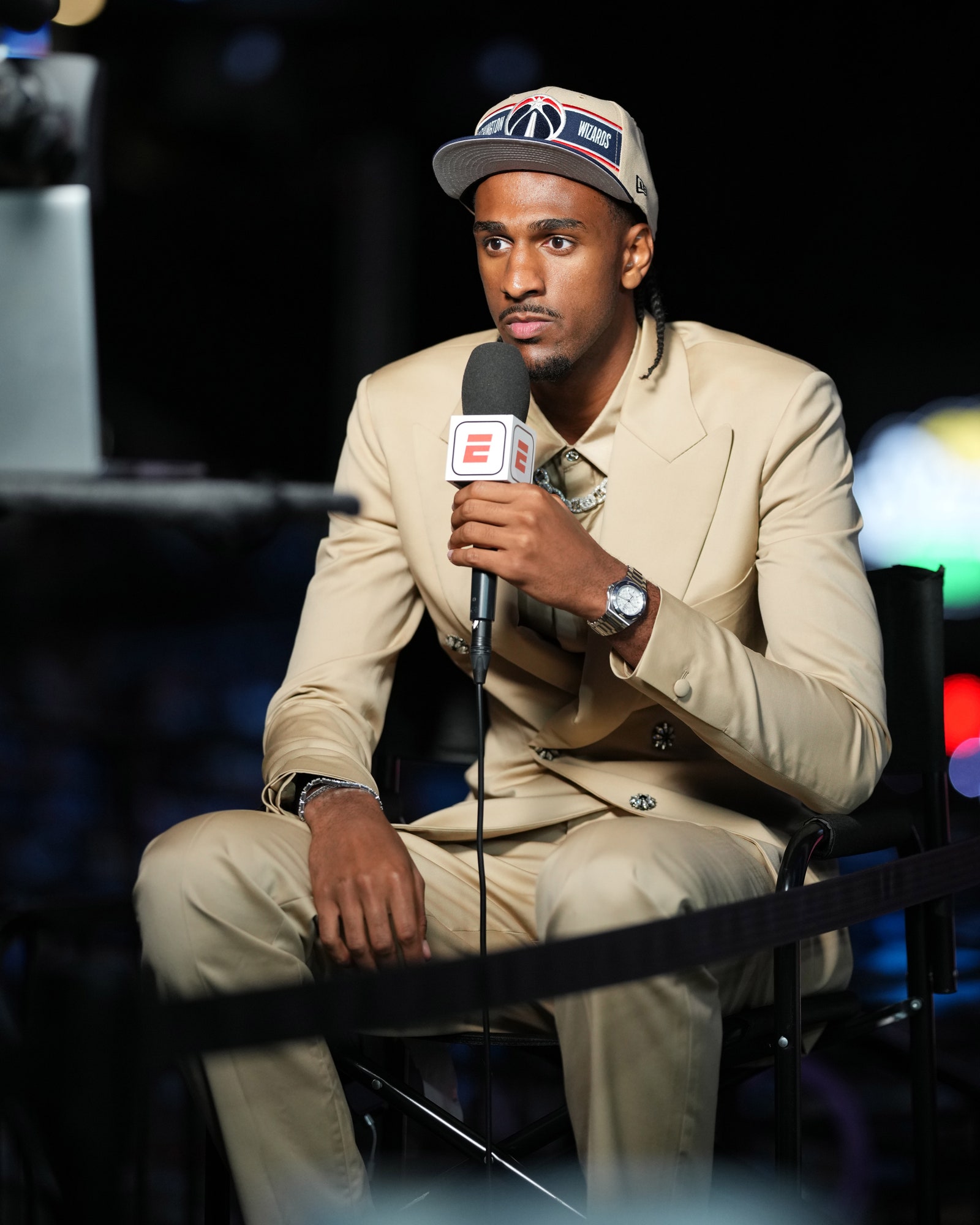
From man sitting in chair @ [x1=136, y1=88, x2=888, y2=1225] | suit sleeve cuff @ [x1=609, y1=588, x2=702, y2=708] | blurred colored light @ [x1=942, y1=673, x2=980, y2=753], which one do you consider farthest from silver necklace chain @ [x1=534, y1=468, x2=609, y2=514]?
blurred colored light @ [x1=942, y1=673, x2=980, y2=753]

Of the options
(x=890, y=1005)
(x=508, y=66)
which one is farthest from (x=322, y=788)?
(x=508, y=66)

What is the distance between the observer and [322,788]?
1.57 m

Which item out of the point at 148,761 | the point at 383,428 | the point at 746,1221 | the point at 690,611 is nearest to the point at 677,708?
the point at 690,611

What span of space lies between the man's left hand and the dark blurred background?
10.4 feet

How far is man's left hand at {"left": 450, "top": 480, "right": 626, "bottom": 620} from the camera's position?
1.27 m

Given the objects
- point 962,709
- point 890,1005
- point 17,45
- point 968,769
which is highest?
point 17,45

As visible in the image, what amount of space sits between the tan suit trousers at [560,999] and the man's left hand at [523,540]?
11.4 inches

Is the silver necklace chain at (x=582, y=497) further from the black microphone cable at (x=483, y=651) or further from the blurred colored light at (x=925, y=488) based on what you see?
the blurred colored light at (x=925, y=488)

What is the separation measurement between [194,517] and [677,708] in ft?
2.09

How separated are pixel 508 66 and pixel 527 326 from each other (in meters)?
3.83

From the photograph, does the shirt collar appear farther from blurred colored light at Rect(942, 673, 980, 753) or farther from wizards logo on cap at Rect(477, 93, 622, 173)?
blurred colored light at Rect(942, 673, 980, 753)

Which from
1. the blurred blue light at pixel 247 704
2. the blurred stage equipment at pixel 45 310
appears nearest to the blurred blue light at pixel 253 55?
the blurred blue light at pixel 247 704

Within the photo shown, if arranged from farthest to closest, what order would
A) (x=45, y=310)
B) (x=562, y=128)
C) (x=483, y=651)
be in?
(x=562, y=128) → (x=45, y=310) → (x=483, y=651)

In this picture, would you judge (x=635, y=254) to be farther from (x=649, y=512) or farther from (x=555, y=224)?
(x=649, y=512)
